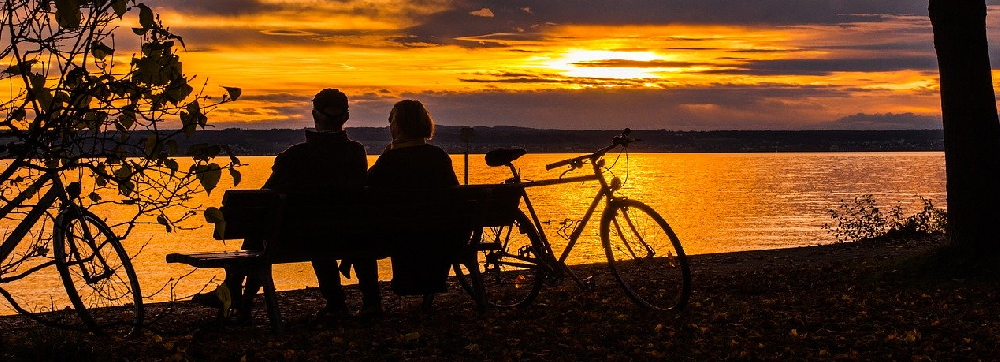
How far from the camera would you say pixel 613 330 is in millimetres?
8258

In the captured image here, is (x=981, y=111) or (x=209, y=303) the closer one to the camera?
(x=209, y=303)

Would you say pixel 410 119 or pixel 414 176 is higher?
pixel 410 119

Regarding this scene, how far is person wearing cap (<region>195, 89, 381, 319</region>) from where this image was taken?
848 cm

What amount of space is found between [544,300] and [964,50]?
486 cm

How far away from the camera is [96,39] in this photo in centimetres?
519

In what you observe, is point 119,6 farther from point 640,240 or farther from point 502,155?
point 640,240

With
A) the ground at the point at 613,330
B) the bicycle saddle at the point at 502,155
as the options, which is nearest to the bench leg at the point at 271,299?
the ground at the point at 613,330

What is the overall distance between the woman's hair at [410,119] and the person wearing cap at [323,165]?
37 centimetres

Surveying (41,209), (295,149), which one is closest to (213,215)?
(41,209)

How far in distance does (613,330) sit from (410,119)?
229 cm

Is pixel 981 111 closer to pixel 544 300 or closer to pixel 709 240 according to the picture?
pixel 544 300

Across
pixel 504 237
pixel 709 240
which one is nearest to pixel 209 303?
pixel 504 237

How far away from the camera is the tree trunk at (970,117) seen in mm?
11000

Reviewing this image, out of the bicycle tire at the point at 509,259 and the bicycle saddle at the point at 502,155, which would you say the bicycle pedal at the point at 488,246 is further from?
the bicycle saddle at the point at 502,155
